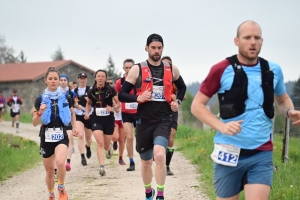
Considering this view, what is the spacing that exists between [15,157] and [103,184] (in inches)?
206

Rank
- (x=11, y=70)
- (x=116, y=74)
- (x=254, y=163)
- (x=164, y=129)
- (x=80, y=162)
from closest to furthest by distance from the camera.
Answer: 1. (x=254, y=163)
2. (x=164, y=129)
3. (x=80, y=162)
4. (x=11, y=70)
5. (x=116, y=74)

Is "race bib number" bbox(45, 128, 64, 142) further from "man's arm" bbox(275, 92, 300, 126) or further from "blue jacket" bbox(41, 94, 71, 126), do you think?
"man's arm" bbox(275, 92, 300, 126)

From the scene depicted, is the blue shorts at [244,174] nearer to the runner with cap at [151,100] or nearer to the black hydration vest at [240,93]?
the black hydration vest at [240,93]

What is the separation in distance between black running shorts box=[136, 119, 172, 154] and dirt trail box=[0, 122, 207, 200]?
116 centimetres

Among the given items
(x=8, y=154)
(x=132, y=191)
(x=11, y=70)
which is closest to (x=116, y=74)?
(x=11, y=70)

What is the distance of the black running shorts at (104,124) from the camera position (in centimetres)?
1170

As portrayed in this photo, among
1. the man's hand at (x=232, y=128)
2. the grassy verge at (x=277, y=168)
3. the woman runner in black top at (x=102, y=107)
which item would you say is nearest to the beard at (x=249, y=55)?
the man's hand at (x=232, y=128)

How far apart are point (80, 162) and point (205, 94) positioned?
10169mm

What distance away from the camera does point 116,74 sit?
82.8m

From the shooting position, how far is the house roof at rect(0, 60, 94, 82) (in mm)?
58688

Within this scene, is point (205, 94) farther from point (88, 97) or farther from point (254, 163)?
point (88, 97)

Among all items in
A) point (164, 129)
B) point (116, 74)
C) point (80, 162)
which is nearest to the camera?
point (164, 129)

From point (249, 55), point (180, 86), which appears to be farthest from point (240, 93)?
point (180, 86)

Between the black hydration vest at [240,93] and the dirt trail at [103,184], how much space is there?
3.76 m
